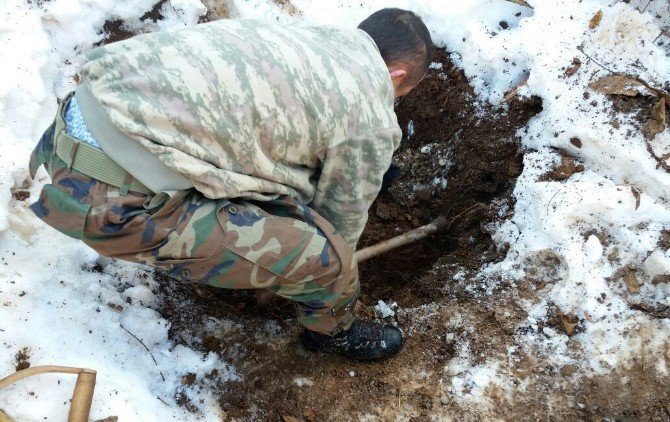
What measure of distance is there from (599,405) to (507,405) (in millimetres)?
356

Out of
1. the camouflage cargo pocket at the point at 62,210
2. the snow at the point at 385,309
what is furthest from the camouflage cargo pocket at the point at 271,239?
the snow at the point at 385,309

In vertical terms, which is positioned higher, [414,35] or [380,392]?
[414,35]

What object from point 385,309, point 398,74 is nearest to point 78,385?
point 385,309

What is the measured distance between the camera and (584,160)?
2602 millimetres

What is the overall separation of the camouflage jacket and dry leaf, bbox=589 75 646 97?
1504 mm

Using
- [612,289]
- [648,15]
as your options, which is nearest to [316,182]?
[612,289]

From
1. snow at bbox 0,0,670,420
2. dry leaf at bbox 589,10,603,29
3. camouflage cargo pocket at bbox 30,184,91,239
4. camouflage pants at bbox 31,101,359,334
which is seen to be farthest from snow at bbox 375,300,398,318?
dry leaf at bbox 589,10,603,29

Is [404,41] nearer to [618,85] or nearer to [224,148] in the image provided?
[224,148]

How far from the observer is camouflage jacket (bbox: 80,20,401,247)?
4.64 ft

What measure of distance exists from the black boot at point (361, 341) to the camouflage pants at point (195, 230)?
562 mm

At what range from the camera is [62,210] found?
5.05ft

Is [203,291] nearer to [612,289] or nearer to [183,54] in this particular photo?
[183,54]

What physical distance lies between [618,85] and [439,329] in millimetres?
1566

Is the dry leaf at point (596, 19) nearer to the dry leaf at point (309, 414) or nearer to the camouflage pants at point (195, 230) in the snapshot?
the camouflage pants at point (195, 230)
